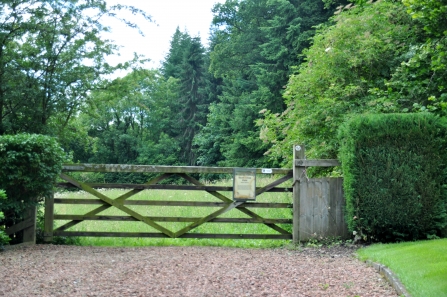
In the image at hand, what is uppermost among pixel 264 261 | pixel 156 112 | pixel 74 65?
pixel 156 112

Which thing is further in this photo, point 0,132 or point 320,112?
point 320,112

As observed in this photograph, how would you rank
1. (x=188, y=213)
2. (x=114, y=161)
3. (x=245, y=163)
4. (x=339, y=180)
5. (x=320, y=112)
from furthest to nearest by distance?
(x=114, y=161) < (x=245, y=163) < (x=188, y=213) < (x=320, y=112) < (x=339, y=180)

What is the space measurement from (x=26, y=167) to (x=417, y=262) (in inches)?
271

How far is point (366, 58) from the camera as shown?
492 inches

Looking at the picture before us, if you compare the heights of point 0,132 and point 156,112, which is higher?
point 156,112

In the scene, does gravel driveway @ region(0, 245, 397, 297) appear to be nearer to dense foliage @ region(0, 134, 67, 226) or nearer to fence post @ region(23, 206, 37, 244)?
fence post @ region(23, 206, 37, 244)

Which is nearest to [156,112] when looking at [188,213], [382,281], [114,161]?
[114,161]

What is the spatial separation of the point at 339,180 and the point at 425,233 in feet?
6.31

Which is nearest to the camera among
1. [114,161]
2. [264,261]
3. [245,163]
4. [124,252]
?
[264,261]

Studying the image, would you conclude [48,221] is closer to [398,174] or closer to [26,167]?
[26,167]

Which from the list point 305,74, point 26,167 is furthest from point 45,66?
point 305,74

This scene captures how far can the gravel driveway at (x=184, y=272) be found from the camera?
5961mm

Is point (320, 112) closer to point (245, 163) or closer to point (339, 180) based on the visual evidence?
point (339, 180)

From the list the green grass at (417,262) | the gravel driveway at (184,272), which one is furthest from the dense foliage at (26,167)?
the green grass at (417,262)
